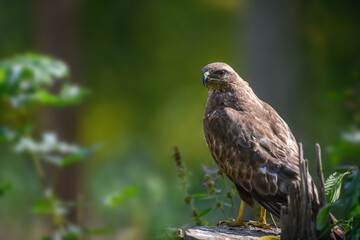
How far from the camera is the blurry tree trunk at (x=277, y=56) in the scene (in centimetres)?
784

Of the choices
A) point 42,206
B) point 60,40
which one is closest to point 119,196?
point 42,206

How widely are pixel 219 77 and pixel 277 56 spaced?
3785 millimetres

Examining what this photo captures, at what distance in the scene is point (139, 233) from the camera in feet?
25.6

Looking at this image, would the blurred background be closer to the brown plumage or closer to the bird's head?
the brown plumage

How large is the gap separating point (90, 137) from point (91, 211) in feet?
10.5

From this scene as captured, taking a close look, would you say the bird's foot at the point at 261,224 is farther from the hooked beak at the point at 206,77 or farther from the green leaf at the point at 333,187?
the hooked beak at the point at 206,77

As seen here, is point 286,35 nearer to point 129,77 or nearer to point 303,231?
point 303,231

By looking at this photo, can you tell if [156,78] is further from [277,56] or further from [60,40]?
[277,56]

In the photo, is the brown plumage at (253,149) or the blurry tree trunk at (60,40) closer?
the brown plumage at (253,149)

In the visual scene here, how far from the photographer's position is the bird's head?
4.30 metres

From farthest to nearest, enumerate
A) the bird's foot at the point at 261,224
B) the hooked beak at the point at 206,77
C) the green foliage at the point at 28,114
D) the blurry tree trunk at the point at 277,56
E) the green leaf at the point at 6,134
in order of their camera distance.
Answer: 1. the blurry tree trunk at the point at 277,56
2. the green foliage at the point at 28,114
3. the green leaf at the point at 6,134
4. the hooked beak at the point at 206,77
5. the bird's foot at the point at 261,224

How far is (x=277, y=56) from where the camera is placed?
26.1 ft

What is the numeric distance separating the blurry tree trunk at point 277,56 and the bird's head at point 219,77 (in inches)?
137

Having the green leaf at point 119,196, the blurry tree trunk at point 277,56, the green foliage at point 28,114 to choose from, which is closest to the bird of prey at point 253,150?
the green leaf at point 119,196
